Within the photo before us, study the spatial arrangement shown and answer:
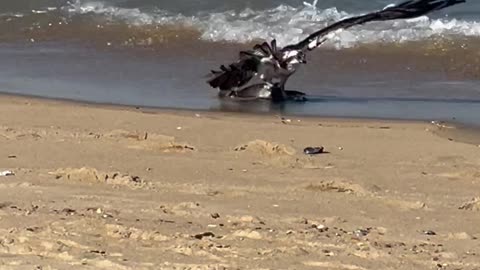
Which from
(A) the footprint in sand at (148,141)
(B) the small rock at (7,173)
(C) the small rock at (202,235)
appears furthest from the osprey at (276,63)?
(C) the small rock at (202,235)

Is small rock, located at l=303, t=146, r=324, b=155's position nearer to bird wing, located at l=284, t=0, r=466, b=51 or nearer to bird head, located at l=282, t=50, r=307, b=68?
bird wing, located at l=284, t=0, r=466, b=51

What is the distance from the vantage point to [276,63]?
796cm

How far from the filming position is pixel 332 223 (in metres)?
4.37

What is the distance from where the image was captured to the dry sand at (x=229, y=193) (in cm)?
385

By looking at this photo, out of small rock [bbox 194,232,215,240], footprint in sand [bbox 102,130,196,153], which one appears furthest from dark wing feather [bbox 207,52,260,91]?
small rock [bbox 194,232,215,240]

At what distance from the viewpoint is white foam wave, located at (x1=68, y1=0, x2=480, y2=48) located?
1069 centimetres

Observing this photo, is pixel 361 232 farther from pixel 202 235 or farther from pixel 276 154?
pixel 276 154

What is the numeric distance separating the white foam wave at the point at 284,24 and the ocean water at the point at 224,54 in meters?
0.01

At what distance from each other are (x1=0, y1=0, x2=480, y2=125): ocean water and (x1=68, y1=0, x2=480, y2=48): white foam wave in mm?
14

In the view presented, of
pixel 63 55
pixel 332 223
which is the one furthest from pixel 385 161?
pixel 63 55

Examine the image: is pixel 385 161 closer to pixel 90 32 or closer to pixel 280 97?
pixel 280 97

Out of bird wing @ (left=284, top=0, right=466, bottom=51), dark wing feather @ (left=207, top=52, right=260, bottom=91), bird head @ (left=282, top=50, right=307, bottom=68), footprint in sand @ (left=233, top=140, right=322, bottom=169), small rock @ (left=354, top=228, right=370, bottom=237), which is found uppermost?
bird wing @ (left=284, top=0, right=466, bottom=51)

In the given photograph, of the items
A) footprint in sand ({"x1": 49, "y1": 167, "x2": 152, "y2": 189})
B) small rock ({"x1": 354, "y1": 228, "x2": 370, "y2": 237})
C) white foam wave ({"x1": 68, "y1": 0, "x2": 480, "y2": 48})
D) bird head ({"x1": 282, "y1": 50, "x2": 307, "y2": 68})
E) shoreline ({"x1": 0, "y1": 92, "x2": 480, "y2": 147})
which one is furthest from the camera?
white foam wave ({"x1": 68, "y1": 0, "x2": 480, "y2": 48})

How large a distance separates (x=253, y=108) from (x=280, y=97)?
0.96 feet
